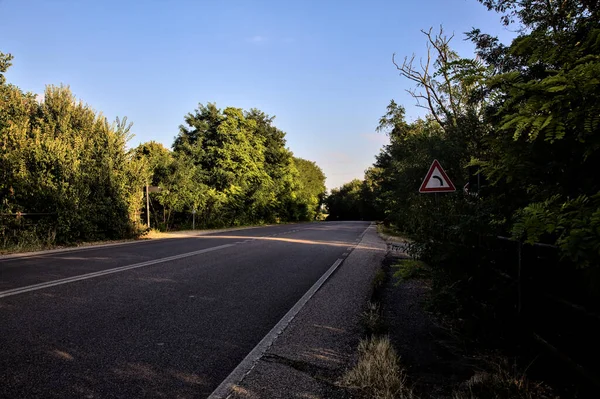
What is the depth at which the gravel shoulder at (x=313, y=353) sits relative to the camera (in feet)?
9.32

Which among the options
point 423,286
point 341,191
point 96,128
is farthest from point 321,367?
point 341,191

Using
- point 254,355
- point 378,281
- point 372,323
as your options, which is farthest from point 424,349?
point 378,281

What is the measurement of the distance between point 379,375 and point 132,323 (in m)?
3.01

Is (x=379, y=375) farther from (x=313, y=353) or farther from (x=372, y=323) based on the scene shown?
(x=372, y=323)

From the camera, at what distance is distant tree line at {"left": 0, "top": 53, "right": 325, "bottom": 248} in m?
13.1

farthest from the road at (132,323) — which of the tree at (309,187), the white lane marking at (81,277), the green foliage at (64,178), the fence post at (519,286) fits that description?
the tree at (309,187)

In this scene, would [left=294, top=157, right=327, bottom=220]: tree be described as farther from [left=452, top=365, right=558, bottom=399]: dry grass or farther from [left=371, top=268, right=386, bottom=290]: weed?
[left=452, top=365, right=558, bottom=399]: dry grass

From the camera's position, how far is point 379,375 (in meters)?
2.90

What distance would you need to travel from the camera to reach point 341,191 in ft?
333

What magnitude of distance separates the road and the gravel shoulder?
1.05 feet

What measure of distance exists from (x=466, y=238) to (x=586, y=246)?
6.08 feet

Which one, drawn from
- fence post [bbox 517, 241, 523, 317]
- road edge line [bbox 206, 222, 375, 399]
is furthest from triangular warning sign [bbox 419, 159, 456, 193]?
fence post [bbox 517, 241, 523, 317]

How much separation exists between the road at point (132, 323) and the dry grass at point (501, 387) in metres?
1.95

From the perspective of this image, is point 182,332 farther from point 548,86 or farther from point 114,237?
point 114,237
